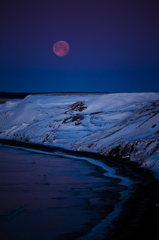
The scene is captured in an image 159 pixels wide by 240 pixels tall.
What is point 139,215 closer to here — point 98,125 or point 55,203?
point 55,203

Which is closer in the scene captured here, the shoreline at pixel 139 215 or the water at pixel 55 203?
the shoreline at pixel 139 215

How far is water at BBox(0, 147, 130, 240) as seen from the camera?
226 inches

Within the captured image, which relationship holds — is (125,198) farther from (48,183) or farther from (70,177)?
(70,177)

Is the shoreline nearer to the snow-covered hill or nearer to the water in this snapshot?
the water

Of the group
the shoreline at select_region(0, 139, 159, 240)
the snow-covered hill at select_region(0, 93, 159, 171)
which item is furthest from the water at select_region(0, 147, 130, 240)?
the snow-covered hill at select_region(0, 93, 159, 171)

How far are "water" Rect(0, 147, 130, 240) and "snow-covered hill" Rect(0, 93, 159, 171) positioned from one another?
5039mm

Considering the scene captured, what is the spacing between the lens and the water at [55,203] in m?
5.75

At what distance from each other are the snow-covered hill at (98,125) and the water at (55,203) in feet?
16.5

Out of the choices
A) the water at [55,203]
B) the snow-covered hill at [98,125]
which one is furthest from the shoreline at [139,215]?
the snow-covered hill at [98,125]

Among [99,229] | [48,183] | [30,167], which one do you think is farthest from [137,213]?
[30,167]

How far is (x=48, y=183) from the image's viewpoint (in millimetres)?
10570

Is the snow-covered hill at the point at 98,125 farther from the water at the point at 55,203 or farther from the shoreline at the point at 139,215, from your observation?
the water at the point at 55,203

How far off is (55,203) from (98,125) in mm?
24645

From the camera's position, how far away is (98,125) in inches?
1268
